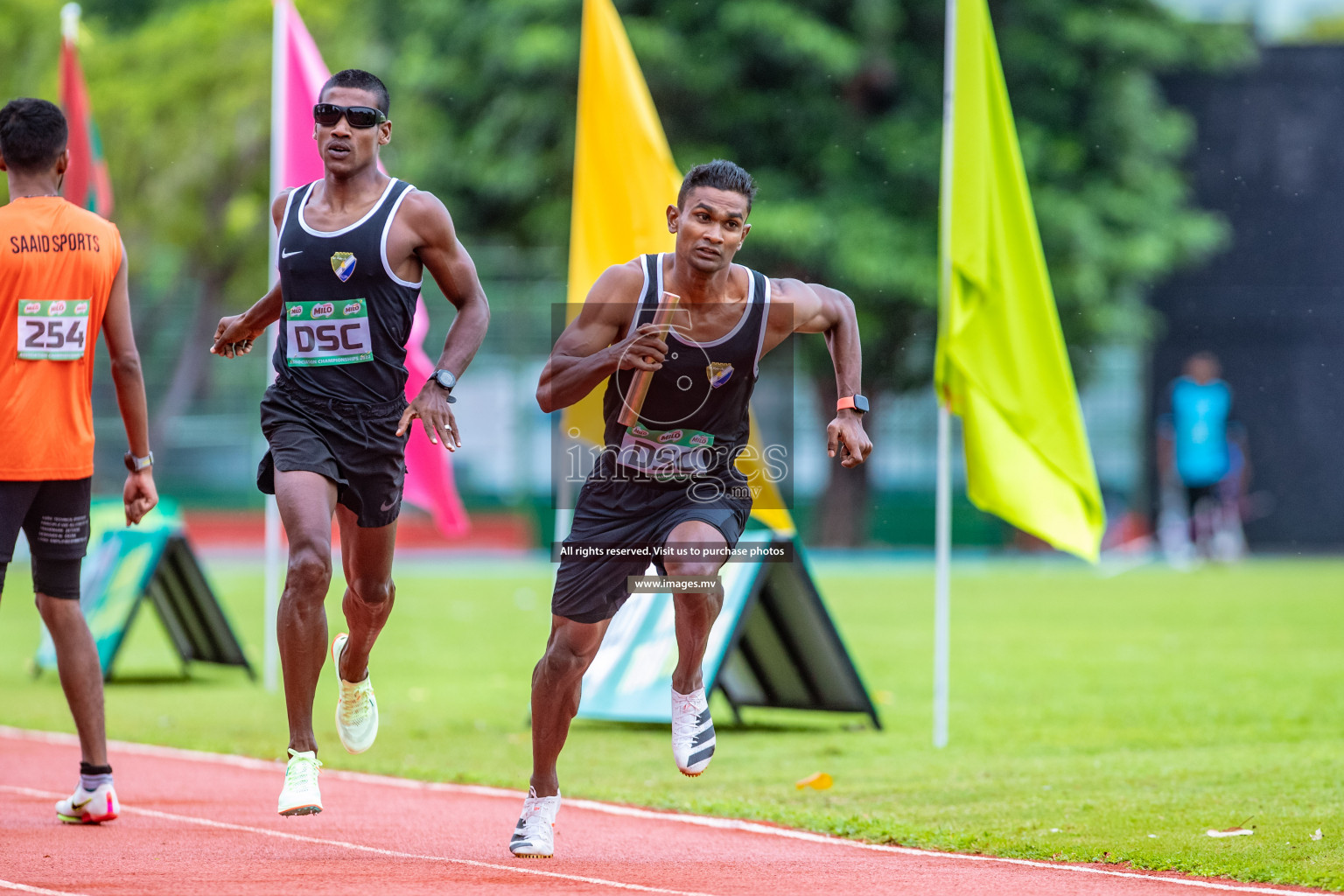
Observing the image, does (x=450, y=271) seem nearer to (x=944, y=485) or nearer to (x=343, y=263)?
(x=343, y=263)

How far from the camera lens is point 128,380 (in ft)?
22.9

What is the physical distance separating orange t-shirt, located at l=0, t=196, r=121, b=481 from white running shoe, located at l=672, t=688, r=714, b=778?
2485 mm

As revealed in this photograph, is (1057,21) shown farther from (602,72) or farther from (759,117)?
(602,72)

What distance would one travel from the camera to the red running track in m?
5.77

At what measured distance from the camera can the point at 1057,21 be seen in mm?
27328

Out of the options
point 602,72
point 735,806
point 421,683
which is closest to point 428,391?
point 735,806

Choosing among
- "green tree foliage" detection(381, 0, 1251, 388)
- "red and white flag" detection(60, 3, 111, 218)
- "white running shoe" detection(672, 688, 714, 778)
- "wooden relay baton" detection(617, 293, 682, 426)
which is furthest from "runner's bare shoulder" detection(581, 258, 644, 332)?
"green tree foliage" detection(381, 0, 1251, 388)

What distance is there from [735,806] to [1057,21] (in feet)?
71.9

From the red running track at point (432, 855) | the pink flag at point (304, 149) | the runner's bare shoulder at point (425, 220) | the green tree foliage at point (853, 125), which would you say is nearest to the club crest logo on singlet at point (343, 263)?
the runner's bare shoulder at point (425, 220)

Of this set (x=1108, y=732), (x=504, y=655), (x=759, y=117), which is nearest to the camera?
(x=1108, y=732)

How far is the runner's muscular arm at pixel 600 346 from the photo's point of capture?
611cm

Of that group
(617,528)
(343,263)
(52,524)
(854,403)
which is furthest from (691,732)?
(52,524)

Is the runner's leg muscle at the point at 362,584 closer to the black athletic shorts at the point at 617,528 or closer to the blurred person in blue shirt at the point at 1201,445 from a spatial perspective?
the black athletic shorts at the point at 617,528

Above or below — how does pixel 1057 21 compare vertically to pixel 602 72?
above
